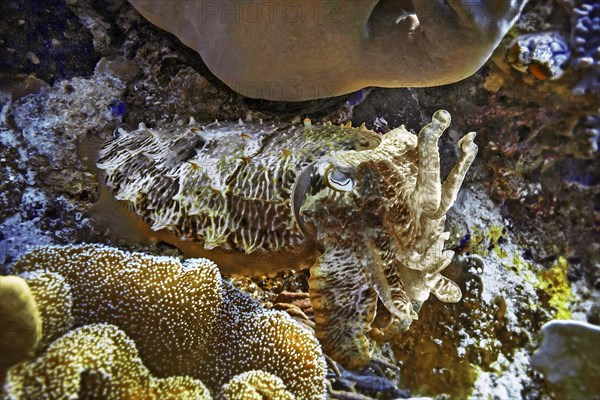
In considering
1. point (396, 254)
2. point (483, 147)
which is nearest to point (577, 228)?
point (483, 147)

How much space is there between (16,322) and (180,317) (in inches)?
20.9

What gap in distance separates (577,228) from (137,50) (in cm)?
289

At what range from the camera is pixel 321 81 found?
2.03m

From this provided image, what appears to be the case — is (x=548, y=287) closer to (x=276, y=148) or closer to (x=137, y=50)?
(x=276, y=148)

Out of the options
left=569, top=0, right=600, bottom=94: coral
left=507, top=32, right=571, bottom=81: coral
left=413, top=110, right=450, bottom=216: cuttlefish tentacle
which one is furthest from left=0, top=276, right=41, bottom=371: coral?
left=569, top=0, right=600, bottom=94: coral

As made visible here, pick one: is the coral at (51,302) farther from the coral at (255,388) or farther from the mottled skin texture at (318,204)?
the coral at (255,388)

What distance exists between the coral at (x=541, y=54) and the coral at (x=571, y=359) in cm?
139

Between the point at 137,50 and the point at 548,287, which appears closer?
the point at 137,50

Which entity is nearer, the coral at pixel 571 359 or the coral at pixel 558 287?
the coral at pixel 571 359

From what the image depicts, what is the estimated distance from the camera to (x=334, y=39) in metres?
1.84

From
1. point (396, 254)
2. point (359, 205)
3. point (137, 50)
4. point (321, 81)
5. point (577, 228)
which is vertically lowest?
point (577, 228)

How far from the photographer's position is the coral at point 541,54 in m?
2.47

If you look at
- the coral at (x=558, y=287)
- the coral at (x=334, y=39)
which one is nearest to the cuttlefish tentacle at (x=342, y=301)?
the coral at (x=334, y=39)

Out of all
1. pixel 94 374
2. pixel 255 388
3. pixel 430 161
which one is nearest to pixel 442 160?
pixel 430 161
